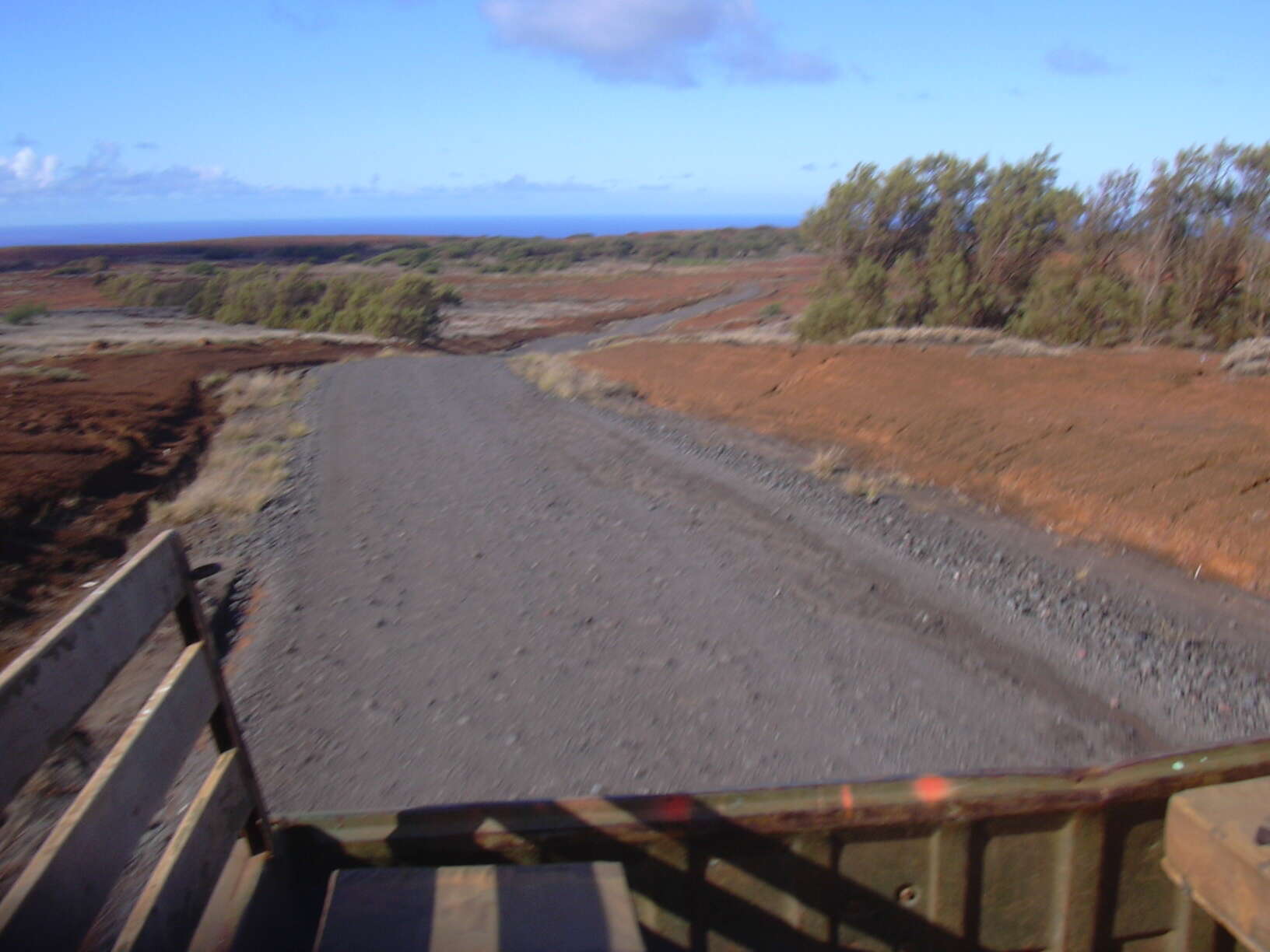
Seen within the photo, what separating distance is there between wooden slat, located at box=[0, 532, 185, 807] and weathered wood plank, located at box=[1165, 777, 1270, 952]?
2.66 meters

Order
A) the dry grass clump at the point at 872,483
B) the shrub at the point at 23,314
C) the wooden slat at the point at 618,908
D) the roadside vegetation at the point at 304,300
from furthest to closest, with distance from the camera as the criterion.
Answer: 1. the roadside vegetation at the point at 304,300
2. the shrub at the point at 23,314
3. the dry grass clump at the point at 872,483
4. the wooden slat at the point at 618,908

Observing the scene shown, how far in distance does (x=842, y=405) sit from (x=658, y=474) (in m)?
4.57

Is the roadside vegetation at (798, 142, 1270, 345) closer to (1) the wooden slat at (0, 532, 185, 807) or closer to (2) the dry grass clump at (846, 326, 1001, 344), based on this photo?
(2) the dry grass clump at (846, 326, 1001, 344)

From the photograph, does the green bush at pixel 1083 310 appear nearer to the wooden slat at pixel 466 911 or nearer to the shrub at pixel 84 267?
the wooden slat at pixel 466 911

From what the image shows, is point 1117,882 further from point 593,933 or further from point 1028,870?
point 593,933

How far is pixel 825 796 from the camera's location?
2.90 meters

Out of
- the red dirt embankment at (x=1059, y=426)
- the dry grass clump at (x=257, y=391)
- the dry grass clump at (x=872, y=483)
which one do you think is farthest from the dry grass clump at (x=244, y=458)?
the red dirt embankment at (x=1059, y=426)

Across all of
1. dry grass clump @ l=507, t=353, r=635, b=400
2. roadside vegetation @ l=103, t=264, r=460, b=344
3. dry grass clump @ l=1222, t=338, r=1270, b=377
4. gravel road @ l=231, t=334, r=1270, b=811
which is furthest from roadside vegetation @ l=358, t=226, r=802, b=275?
gravel road @ l=231, t=334, r=1270, b=811

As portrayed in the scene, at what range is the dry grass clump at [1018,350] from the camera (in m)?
18.1

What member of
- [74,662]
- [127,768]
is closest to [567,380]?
[127,768]

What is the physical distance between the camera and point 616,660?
6.55 m

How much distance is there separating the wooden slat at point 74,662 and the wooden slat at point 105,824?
15 centimetres

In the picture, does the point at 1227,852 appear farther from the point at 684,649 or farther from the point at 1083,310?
the point at 1083,310

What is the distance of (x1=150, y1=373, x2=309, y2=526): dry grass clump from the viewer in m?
11.4
